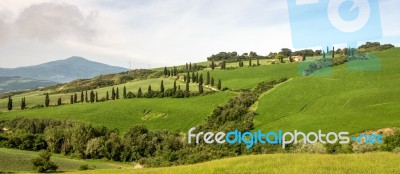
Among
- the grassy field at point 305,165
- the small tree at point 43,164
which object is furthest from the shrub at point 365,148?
the small tree at point 43,164

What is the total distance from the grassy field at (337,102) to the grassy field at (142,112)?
78.5 feet

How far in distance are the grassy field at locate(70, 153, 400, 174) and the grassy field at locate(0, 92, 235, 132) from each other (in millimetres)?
113791

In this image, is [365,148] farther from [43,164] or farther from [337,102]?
[43,164]

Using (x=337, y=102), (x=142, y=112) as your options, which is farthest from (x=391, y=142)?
(x=142, y=112)

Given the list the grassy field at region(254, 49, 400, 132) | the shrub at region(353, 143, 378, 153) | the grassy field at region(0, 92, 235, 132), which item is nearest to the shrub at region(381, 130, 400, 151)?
the shrub at region(353, 143, 378, 153)

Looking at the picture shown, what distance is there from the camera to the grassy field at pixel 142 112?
5960 inches

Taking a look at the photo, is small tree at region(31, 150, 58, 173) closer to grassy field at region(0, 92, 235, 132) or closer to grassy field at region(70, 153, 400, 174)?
grassy field at region(70, 153, 400, 174)

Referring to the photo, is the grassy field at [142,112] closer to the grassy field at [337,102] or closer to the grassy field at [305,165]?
the grassy field at [337,102]

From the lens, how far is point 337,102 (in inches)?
5133

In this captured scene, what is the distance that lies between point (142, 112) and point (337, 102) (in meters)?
73.9

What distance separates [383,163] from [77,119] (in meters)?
147

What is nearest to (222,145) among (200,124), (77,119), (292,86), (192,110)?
(200,124)

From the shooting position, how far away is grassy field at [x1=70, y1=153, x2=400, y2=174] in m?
26.4

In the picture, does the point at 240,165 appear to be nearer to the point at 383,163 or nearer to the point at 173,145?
the point at 383,163
